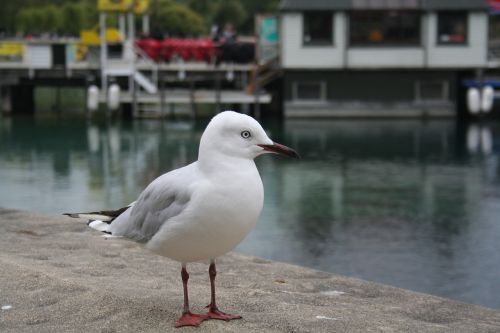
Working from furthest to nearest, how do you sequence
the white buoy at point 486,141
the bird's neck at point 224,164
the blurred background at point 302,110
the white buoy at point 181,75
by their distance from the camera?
the white buoy at point 181,75 → the white buoy at point 486,141 → the blurred background at point 302,110 → the bird's neck at point 224,164

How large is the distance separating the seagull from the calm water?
15.7 ft

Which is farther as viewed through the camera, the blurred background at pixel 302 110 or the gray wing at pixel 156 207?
the blurred background at pixel 302 110

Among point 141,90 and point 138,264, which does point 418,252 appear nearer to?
point 138,264

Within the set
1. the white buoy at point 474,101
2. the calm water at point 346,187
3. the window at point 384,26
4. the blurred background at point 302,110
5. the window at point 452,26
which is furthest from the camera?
the window at point 384,26

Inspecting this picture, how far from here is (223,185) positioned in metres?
4.96

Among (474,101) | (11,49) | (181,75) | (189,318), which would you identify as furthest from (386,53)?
(189,318)

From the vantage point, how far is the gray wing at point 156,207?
5211mm

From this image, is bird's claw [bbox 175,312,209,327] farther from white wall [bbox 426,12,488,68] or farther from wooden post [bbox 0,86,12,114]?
wooden post [bbox 0,86,12,114]

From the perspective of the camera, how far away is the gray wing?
5211 millimetres

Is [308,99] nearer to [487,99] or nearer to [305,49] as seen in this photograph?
[305,49]

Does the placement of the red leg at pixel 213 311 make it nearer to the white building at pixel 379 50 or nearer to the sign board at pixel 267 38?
the white building at pixel 379 50

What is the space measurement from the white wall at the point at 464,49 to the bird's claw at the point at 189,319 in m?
29.6

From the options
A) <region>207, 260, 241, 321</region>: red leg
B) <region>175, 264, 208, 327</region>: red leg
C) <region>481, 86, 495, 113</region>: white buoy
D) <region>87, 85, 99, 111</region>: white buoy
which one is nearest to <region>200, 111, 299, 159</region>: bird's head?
<region>207, 260, 241, 321</region>: red leg

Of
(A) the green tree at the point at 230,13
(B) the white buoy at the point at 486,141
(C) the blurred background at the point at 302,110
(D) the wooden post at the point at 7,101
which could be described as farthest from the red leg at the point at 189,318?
(A) the green tree at the point at 230,13
